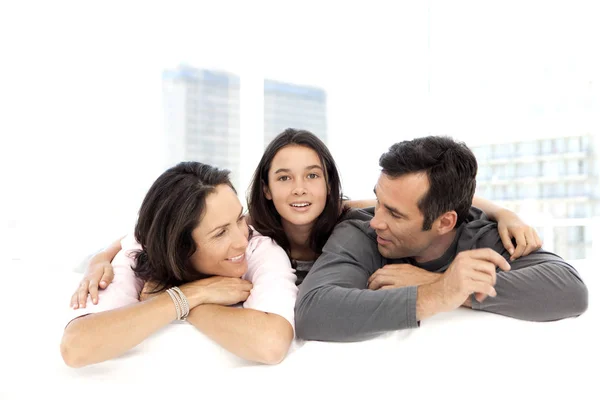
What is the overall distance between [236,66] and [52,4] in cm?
133

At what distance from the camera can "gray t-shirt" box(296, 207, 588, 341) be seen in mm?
1280

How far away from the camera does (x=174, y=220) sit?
1.49 m

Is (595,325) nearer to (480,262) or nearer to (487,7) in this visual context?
(480,262)

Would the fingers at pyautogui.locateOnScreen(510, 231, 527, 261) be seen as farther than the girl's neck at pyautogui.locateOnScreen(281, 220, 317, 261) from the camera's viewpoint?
No

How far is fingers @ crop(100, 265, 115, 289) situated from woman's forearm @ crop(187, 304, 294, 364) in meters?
0.31

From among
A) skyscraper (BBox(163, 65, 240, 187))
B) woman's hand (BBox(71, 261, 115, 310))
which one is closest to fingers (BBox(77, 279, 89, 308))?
woman's hand (BBox(71, 261, 115, 310))

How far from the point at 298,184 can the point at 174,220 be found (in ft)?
1.48

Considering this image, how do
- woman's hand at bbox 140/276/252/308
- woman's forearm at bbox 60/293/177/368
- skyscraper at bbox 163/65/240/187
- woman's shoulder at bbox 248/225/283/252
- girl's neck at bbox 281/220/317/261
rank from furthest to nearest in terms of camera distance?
1. skyscraper at bbox 163/65/240/187
2. girl's neck at bbox 281/220/317/261
3. woman's shoulder at bbox 248/225/283/252
4. woman's hand at bbox 140/276/252/308
5. woman's forearm at bbox 60/293/177/368

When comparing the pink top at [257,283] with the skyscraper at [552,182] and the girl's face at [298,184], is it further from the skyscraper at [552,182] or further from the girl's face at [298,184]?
the skyscraper at [552,182]

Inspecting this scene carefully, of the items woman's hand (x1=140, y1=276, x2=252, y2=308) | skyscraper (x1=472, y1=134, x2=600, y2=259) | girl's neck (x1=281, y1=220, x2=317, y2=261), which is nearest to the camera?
woman's hand (x1=140, y1=276, x2=252, y2=308)

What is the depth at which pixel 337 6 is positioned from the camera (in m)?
4.70

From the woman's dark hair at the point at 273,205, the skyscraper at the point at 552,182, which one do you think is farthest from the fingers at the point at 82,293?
the skyscraper at the point at 552,182

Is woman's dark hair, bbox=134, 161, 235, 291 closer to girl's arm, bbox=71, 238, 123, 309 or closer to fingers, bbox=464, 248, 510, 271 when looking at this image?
girl's arm, bbox=71, 238, 123, 309

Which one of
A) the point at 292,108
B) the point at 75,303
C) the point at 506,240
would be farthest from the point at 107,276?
the point at 292,108
